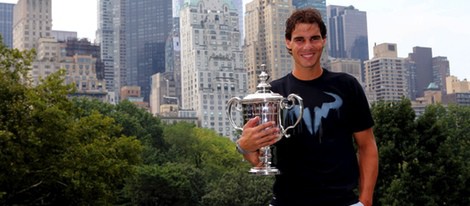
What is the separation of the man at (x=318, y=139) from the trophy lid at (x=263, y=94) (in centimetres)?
12

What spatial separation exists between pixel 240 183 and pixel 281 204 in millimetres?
29637

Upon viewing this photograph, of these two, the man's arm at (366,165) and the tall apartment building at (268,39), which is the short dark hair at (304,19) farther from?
the tall apartment building at (268,39)

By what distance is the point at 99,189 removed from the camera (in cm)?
2069

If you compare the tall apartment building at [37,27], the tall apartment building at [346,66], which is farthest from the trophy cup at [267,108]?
the tall apartment building at [346,66]

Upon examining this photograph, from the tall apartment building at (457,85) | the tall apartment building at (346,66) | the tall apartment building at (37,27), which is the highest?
the tall apartment building at (37,27)

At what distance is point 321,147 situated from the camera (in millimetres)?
3816

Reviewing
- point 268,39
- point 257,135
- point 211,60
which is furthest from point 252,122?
point 268,39

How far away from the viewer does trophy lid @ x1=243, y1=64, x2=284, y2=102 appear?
3.82 m

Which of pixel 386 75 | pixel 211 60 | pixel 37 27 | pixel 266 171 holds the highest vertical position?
pixel 37 27

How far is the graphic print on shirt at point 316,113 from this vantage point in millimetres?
3832

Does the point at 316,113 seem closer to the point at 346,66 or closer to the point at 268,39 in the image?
the point at 268,39

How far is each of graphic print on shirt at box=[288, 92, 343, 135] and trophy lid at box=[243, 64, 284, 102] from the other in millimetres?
138

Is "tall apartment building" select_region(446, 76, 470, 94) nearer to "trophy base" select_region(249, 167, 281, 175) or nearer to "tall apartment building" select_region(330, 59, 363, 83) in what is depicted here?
"tall apartment building" select_region(330, 59, 363, 83)

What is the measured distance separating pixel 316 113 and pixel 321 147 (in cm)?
21
